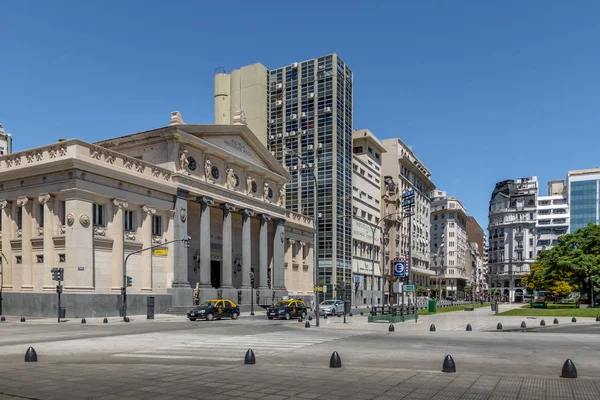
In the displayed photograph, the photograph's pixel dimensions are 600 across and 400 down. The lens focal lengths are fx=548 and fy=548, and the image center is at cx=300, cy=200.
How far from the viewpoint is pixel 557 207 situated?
561 feet

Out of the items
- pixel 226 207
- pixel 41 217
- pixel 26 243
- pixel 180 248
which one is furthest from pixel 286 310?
pixel 26 243

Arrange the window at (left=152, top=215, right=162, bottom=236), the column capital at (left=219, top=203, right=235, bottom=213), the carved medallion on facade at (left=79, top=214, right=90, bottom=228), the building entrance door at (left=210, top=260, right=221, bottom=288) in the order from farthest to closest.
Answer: the building entrance door at (left=210, top=260, right=221, bottom=288) → the column capital at (left=219, top=203, right=235, bottom=213) → the window at (left=152, top=215, right=162, bottom=236) → the carved medallion on facade at (left=79, top=214, right=90, bottom=228)

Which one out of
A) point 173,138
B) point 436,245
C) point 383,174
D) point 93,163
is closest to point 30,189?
point 93,163

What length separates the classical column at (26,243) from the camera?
1812 inches

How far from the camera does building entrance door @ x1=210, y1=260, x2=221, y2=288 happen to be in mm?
65188

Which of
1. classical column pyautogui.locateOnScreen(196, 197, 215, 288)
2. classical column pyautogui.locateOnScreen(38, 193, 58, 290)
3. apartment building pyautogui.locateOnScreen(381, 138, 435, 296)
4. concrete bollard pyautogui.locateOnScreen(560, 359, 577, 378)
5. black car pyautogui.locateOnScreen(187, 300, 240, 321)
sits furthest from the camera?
apartment building pyautogui.locateOnScreen(381, 138, 435, 296)

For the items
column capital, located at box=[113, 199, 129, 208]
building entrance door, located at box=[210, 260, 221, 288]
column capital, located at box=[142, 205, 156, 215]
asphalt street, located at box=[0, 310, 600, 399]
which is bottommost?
building entrance door, located at box=[210, 260, 221, 288]

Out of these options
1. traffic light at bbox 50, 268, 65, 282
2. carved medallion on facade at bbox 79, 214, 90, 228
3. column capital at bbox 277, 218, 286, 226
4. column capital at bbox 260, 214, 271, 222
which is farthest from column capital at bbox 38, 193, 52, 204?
column capital at bbox 277, 218, 286, 226

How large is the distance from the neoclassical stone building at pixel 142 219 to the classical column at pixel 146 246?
3.7 inches

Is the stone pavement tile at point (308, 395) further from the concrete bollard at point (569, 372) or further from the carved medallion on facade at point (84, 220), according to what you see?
the carved medallion on facade at point (84, 220)

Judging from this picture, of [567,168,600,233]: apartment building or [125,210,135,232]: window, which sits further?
[567,168,600,233]: apartment building

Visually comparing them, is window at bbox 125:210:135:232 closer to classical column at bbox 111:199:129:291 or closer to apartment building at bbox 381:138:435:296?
classical column at bbox 111:199:129:291

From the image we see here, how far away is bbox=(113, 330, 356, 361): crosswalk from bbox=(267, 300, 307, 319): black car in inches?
748

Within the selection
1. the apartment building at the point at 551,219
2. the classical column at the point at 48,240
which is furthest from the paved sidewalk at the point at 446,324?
the apartment building at the point at 551,219
